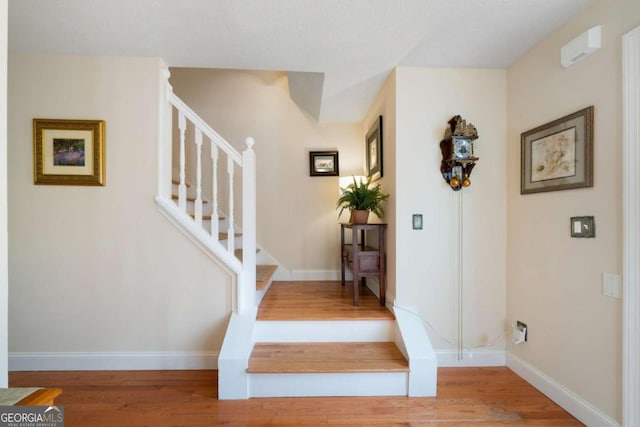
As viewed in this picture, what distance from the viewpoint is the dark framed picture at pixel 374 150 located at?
282 cm

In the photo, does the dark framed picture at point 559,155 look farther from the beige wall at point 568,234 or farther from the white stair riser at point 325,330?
the white stair riser at point 325,330

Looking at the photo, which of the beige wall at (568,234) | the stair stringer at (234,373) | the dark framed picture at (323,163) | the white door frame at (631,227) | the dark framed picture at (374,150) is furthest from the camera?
the dark framed picture at (323,163)

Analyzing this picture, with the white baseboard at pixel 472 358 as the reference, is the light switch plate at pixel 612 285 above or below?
above

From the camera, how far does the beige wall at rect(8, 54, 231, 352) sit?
225 centimetres

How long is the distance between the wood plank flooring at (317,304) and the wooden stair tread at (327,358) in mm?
203

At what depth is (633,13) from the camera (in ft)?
4.90

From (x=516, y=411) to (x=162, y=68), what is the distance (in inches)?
137

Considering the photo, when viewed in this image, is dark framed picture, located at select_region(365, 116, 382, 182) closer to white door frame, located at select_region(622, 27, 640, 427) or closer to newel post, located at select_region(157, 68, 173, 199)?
white door frame, located at select_region(622, 27, 640, 427)

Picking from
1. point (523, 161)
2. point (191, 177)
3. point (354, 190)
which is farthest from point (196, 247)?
point (523, 161)

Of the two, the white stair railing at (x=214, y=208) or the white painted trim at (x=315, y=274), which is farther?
the white painted trim at (x=315, y=274)

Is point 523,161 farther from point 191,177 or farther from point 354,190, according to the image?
point 191,177

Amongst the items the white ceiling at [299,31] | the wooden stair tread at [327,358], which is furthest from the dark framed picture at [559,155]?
the wooden stair tread at [327,358]

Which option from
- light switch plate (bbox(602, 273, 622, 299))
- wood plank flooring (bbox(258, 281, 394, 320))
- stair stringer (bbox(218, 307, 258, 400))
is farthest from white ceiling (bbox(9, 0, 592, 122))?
stair stringer (bbox(218, 307, 258, 400))

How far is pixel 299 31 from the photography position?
1.92 meters
